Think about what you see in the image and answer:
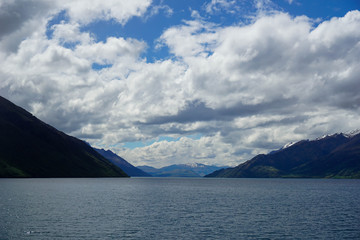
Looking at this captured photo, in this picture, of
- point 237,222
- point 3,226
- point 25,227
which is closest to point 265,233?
point 237,222

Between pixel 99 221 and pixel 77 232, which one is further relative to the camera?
pixel 99 221

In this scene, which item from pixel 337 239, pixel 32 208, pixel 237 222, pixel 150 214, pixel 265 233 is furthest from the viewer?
pixel 32 208

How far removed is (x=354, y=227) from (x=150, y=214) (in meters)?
52.7

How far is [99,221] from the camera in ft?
245

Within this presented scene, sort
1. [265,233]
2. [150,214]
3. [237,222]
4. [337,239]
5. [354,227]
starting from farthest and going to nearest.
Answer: [150,214] < [237,222] < [354,227] < [265,233] < [337,239]

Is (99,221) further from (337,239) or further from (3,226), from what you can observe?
(337,239)

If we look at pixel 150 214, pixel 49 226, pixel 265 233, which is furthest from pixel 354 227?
pixel 49 226

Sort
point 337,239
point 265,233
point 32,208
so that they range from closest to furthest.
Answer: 1. point 337,239
2. point 265,233
3. point 32,208

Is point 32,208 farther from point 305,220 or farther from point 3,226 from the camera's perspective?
point 305,220

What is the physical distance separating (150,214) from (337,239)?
49.5 meters

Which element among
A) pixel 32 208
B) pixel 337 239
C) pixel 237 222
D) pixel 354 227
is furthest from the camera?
pixel 32 208

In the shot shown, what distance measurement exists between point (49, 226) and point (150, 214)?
30080 mm

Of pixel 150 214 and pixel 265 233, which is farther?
pixel 150 214

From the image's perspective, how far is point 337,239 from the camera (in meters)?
59.3
